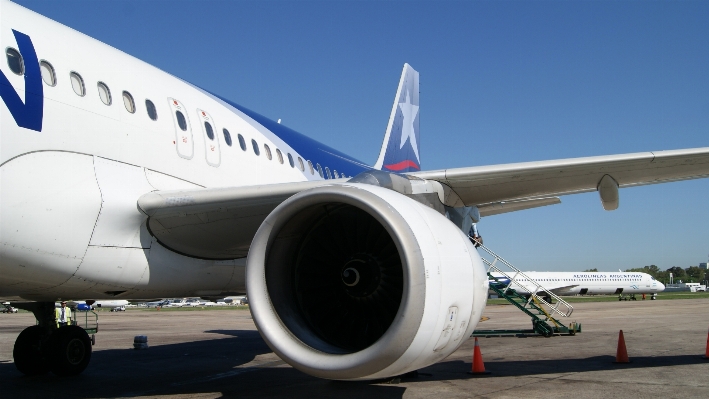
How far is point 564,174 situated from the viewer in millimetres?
6727

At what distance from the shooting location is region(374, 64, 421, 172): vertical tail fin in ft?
51.3

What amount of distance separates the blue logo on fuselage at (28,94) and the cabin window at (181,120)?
178cm

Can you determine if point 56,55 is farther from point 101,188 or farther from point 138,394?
point 138,394

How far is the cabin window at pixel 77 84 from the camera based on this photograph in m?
5.75

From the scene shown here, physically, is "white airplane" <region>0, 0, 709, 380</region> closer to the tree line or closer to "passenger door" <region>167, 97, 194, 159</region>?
"passenger door" <region>167, 97, 194, 159</region>

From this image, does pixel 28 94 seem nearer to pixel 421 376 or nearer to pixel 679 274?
pixel 421 376

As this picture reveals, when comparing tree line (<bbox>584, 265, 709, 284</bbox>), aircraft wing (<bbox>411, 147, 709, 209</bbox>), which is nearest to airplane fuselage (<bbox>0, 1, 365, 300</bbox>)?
aircraft wing (<bbox>411, 147, 709, 209</bbox>)

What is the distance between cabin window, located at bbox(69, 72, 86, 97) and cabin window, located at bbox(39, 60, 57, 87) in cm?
20

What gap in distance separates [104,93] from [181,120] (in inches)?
43.1

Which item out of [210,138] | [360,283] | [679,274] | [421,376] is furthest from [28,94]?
[679,274]

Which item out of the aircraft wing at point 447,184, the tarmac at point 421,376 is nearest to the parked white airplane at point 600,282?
the tarmac at point 421,376

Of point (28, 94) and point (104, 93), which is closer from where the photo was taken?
point (28, 94)

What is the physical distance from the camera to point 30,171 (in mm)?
5059

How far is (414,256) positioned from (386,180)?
1268 mm
